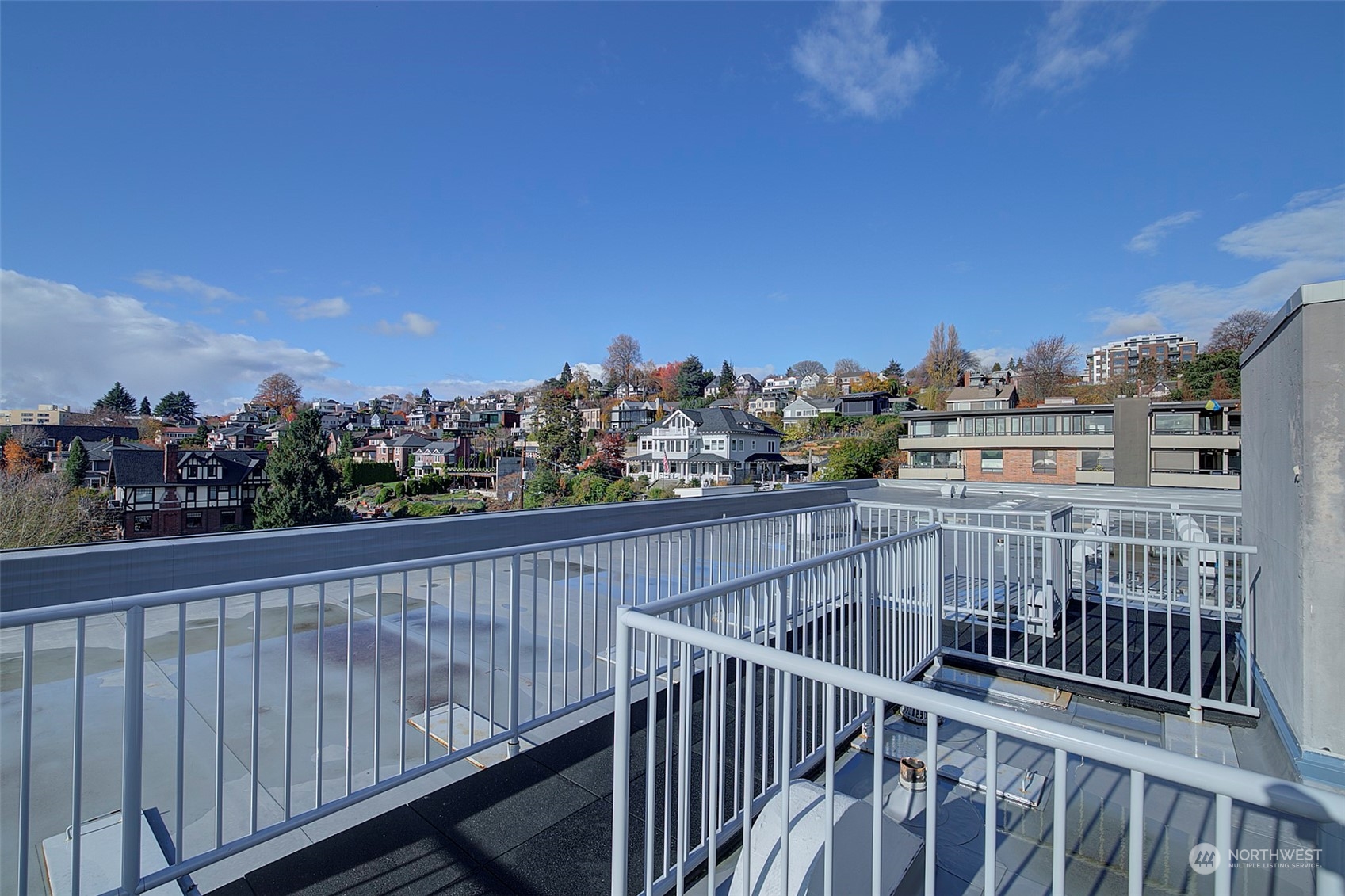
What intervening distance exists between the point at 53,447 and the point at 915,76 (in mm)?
44985

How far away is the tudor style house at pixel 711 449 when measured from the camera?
148 feet

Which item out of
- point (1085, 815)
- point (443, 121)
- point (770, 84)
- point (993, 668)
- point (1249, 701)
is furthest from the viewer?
point (770, 84)

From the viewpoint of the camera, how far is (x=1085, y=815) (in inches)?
93.4

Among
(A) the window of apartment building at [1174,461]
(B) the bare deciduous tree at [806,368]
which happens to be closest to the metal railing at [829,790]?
(A) the window of apartment building at [1174,461]

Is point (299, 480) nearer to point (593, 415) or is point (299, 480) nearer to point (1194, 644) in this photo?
point (1194, 644)

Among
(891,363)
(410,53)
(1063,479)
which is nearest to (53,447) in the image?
(410,53)

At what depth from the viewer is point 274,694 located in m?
3.18

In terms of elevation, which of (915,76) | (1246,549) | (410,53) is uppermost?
(915,76)

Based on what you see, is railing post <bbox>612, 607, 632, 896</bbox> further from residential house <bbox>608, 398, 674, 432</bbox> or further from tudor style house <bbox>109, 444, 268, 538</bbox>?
residential house <bbox>608, 398, 674, 432</bbox>

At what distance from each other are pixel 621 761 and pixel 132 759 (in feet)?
4.85

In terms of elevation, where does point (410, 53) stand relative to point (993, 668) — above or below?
above

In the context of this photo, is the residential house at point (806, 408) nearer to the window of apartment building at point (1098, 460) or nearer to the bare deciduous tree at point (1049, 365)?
the bare deciduous tree at point (1049, 365)

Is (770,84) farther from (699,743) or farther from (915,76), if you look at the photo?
(699,743)

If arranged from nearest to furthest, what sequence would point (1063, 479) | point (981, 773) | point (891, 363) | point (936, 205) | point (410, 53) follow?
point (981, 773) → point (410, 53) → point (936, 205) → point (1063, 479) → point (891, 363)
